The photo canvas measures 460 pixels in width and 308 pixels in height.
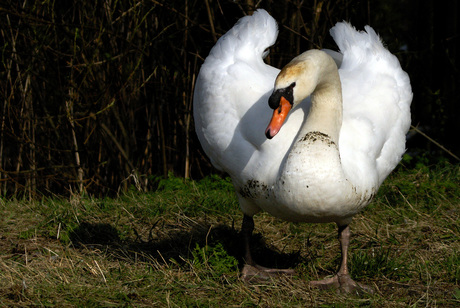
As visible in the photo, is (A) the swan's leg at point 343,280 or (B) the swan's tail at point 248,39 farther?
(B) the swan's tail at point 248,39

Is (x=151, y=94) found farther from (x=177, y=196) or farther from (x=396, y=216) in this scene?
Answer: (x=396, y=216)

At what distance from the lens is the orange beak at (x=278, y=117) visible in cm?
319

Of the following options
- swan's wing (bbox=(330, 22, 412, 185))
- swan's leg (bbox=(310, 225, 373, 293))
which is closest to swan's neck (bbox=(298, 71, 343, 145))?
swan's wing (bbox=(330, 22, 412, 185))

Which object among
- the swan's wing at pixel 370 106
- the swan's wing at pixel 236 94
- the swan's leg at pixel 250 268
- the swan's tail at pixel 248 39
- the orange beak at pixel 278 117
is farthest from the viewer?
the swan's tail at pixel 248 39

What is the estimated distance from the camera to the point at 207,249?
3992 millimetres

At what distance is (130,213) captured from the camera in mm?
4984

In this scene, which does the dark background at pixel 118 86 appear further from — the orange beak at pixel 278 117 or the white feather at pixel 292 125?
the orange beak at pixel 278 117

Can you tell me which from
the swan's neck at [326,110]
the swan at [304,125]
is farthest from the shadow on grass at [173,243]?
the swan's neck at [326,110]

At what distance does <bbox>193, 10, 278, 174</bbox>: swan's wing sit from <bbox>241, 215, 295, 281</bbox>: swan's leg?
0.44 meters

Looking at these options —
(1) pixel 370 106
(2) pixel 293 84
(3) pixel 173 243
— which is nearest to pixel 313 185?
(2) pixel 293 84

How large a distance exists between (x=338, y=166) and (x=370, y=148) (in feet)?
1.42

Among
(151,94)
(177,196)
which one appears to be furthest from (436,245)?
(151,94)

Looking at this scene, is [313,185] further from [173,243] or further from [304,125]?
[173,243]

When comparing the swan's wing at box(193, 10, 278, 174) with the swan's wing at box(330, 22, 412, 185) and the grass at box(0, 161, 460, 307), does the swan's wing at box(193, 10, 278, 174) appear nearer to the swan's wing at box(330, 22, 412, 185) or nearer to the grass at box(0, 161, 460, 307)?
the swan's wing at box(330, 22, 412, 185)
